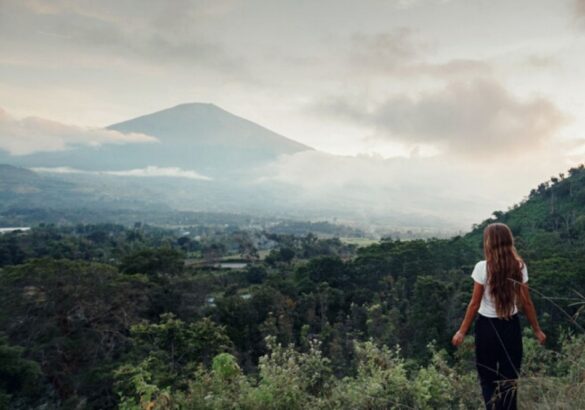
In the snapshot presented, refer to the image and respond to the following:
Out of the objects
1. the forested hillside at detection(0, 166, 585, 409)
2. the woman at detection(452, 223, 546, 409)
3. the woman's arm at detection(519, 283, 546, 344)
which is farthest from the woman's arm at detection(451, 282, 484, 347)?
the forested hillside at detection(0, 166, 585, 409)

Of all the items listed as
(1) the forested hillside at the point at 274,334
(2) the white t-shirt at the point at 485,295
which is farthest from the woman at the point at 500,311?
(1) the forested hillside at the point at 274,334

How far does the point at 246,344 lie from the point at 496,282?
12506mm

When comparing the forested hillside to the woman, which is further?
the forested hillside

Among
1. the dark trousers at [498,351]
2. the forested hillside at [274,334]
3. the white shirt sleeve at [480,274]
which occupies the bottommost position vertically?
the forested hillside at [274,334]

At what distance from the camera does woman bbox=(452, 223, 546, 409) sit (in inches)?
82.0

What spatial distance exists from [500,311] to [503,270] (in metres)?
0.22

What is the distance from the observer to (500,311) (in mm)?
2088

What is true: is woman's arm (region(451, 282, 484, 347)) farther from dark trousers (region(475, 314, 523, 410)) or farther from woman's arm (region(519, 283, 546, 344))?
woman's arm (region(519, 283, 546, 344))

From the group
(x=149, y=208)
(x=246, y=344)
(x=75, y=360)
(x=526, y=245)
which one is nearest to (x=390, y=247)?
(x=526, y=245)

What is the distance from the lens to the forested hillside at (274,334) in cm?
275

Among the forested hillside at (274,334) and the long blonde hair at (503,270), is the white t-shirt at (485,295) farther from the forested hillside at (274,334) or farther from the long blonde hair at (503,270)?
the forested hillside at (274,334)

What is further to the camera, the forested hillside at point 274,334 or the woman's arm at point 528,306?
the forested hillside at point 274,334

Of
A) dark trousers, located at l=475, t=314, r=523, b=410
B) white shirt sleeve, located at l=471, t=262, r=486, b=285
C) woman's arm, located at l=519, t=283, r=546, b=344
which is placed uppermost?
white shirt sleeve, located at l=471, t=262, r=486, b=285

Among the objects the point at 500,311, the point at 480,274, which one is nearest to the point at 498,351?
the point at 500,311
